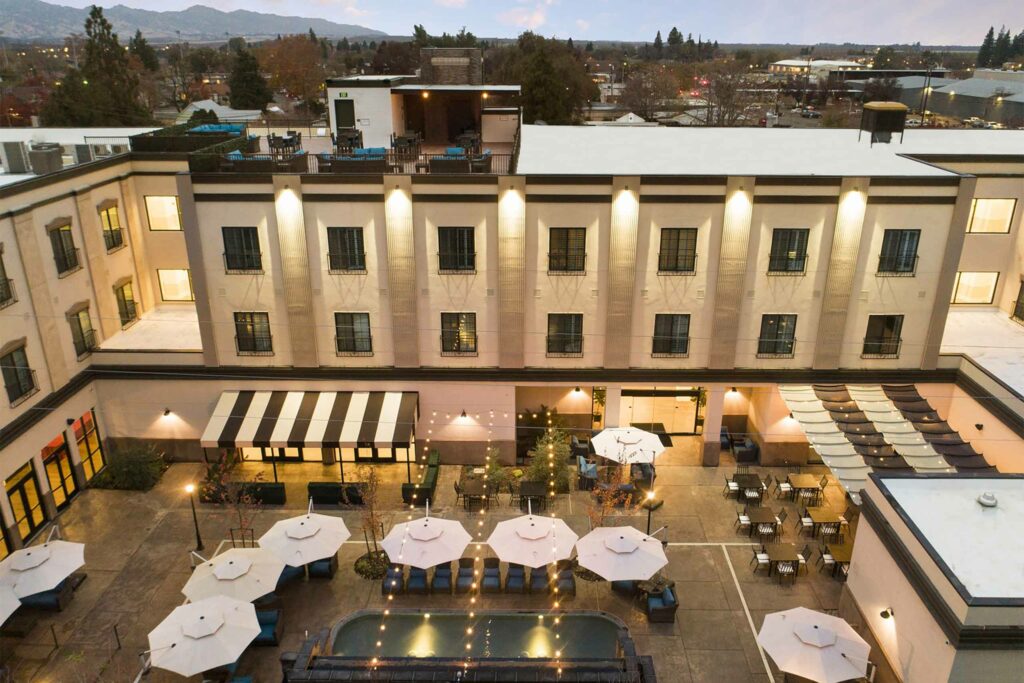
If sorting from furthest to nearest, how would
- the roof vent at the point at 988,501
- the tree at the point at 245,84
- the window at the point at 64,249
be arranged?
1. the tree at the point at 245,84
2. the window at the point at 64,249
3. the roof vent at the point at 988,501

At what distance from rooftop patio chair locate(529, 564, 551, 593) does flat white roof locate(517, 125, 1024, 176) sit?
15171 mm

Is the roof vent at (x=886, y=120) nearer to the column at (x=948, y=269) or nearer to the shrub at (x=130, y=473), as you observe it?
the column at (x=948, y=269)

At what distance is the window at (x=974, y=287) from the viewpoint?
3222 centimetres

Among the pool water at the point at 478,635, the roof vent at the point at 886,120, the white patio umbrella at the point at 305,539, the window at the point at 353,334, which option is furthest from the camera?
the roof vent at the point at 886,120

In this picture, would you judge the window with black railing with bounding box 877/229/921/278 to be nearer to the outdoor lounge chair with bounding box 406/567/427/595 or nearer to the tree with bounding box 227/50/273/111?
the outdoor lounge chair with bounding box 406/567/427/595

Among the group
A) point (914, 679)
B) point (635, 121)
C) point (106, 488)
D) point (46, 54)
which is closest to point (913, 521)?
point (914, 679)

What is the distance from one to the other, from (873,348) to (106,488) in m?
33.0

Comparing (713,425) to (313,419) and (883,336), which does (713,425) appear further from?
(313,419)

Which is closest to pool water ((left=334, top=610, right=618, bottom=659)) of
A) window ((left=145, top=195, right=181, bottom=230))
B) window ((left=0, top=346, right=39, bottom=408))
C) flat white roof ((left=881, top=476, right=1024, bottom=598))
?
flat white roof ((left=881, top=476, right=1024, bottom=598))

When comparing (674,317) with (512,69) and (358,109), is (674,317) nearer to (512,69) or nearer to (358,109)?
(358,109)

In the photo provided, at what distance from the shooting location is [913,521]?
18.0m

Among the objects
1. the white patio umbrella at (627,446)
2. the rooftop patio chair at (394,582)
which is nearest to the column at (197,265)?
the rooftop patio chair at (394,582)

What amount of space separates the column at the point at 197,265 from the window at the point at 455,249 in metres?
9.89

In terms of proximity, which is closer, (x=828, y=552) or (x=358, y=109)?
(x=828, y=552)
